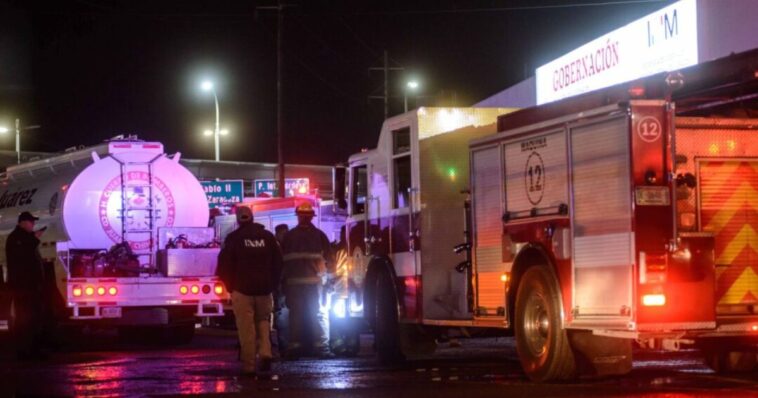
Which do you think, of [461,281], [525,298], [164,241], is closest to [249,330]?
[461,281]

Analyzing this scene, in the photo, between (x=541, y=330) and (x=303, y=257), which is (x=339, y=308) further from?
(x=541, y=330)

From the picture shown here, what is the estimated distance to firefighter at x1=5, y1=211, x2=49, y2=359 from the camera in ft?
57.5

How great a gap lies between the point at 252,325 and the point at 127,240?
278 inches

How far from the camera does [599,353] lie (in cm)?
1163

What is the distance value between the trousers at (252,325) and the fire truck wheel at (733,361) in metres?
4.46

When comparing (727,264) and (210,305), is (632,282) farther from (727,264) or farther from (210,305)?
(210,305)

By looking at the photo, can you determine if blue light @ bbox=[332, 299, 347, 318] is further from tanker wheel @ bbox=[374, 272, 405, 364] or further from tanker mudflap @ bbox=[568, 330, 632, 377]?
tanker mudflap @ bbox=[568, 330, 632, 377]

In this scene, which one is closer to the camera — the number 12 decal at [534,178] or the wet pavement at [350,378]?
the wet pavement at [350,378]

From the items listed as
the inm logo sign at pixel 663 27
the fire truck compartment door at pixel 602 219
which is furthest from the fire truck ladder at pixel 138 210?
the fire truck compartment door at pixel 602 219

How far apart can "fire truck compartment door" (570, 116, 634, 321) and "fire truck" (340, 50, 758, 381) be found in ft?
0.04

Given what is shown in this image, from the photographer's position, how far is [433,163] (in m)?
14.6

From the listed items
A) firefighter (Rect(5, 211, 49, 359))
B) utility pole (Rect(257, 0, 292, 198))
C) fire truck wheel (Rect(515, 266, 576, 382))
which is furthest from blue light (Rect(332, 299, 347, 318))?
utility pole (Rect(257, 0, 292, 198))

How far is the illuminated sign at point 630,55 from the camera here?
22328mm

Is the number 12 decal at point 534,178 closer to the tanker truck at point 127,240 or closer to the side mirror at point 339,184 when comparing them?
the side mirror at point 339,184
